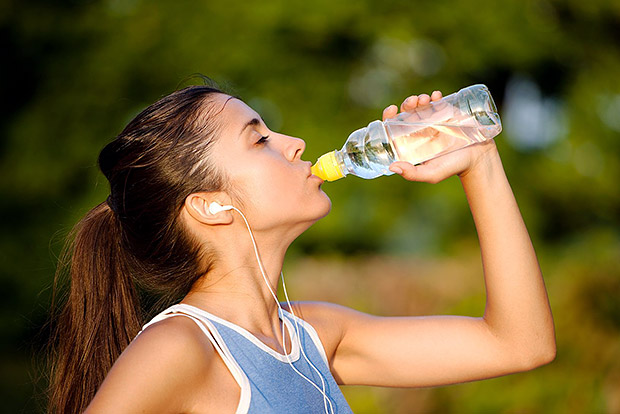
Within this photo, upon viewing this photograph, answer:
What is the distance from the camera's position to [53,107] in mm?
7762

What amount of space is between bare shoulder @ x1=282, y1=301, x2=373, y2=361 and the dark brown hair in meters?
0.37

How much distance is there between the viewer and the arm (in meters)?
2.33

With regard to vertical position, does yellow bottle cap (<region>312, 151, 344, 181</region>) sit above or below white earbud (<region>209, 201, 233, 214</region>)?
above

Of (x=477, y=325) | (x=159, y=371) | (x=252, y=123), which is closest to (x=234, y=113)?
(x=252, y=123)

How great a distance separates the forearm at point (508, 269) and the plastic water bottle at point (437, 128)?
0.10 metres

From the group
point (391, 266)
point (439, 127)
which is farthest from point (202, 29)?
point (439, 127)

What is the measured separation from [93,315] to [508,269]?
1.25m

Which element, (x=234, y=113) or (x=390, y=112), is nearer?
(x=234, y=113)

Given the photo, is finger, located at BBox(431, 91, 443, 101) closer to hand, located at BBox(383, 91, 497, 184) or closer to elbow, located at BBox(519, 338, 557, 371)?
hand, located at BBox(383, 91, 497, 184)

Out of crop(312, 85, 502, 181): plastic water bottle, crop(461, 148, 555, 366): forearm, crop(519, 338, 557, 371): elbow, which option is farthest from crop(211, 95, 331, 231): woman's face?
crop(519, 338, 557, 371): elbow

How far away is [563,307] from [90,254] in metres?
3.81

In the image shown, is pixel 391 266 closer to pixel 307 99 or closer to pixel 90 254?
pixel 307 99

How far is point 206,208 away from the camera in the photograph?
2.24 m

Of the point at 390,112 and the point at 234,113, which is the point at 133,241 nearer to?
the point at 234,113
